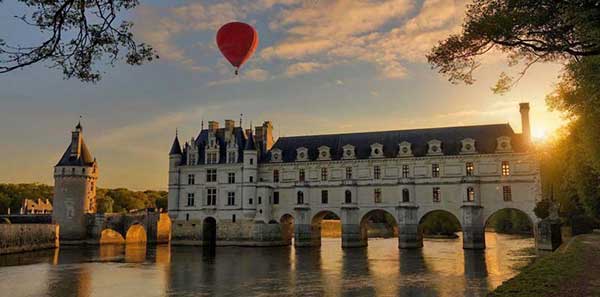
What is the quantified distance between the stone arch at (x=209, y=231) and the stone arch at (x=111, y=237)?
11.8 meters

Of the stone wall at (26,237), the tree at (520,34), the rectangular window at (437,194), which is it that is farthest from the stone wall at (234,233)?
the tree at (520,34)

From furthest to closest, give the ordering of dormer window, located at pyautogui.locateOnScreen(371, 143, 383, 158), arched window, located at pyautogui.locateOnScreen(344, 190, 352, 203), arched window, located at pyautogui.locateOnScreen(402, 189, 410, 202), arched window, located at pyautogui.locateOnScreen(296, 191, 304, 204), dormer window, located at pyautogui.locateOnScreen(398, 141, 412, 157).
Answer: arched window, located at pyautogui.locateOnScreen(296, 191, 304, 204) → dormer window, located at pyautogui.locateOnScreen(371, 143, 383, 158) → arched window, located at pyautogui.locateOnScreen(344, 190, 352, 203) → dormer window, located at pyautogui.locateOnScreen(398, 141, 412, 157) → arched window, located at pyautogui.locateOnScreen(402, 189, 410, 202)

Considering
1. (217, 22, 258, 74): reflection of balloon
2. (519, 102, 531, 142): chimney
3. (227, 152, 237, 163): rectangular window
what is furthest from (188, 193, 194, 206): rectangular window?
(217, 22, 258, 74): reflection of balloon

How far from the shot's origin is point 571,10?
9.47m

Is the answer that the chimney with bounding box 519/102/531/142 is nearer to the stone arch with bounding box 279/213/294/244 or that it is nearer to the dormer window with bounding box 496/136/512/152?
the dormer window with bounding box 496/136/512/152

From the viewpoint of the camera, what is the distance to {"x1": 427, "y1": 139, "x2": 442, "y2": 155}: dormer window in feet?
143

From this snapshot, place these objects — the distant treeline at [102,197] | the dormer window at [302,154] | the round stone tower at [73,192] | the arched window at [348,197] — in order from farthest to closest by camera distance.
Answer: the distant treeline at [102,197]
the round stone tower at [73,192]
the dormer window at [302,154]
the arched window at [348,197]

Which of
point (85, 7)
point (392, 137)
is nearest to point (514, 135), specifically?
point (392, 137)

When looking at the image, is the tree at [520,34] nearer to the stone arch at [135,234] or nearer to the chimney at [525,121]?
the chimney at [525,121]

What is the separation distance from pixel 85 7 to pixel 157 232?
164 ft

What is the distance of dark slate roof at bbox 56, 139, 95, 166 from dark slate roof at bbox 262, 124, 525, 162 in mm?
19707

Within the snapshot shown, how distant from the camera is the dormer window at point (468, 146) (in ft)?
139

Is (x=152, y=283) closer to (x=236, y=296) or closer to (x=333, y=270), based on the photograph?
(x=236, y=296)

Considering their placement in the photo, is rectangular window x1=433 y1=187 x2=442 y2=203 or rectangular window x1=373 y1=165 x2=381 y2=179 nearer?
rectangular window x1=433 y1=187 x2=442 y2=203
